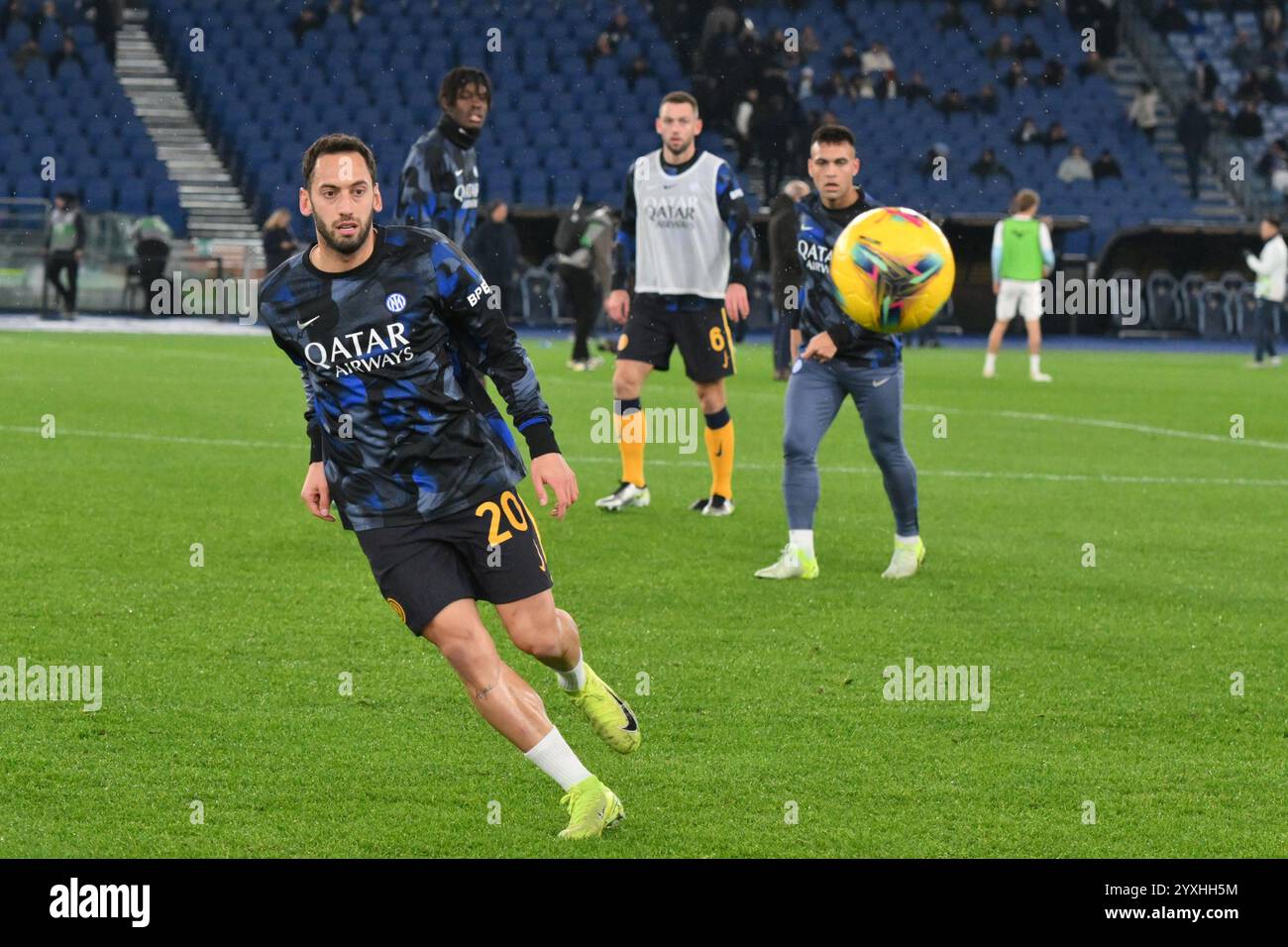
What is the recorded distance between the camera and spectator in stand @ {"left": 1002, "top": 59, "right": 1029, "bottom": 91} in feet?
127

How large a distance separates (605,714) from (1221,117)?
35626 millimetres

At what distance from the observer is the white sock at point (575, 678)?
596 cm

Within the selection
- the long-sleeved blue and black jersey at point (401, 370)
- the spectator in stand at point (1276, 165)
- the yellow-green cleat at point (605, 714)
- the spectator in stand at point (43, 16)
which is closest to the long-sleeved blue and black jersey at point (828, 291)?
the yellow-green cleat at point (605, 714)

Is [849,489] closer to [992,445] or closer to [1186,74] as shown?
[992,445]

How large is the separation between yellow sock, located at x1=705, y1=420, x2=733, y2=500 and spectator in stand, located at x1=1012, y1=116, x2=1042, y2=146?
26948 millimetres

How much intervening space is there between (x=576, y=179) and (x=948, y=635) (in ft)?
92.3

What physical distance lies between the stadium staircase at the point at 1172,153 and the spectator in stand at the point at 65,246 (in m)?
20.8

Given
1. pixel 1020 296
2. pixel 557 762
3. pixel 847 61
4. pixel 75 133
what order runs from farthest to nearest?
pixel 847 61 → pixel 75 133 → pixel 1020 296 → pixel 557 762

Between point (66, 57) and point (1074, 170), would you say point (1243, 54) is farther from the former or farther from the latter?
point (66, 57)

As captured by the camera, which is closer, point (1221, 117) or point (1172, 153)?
point (1221, 117)

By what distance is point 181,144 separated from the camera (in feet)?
120

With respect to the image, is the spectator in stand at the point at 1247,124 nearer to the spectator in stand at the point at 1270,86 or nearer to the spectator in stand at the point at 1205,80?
the spectator in stand at the point at 1205,80

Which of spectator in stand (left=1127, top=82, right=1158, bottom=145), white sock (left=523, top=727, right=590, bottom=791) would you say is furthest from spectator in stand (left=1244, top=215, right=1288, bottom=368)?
white sock (left=523, top=727, right=590, bottom=791)

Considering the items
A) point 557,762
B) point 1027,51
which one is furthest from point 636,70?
point 557,762
